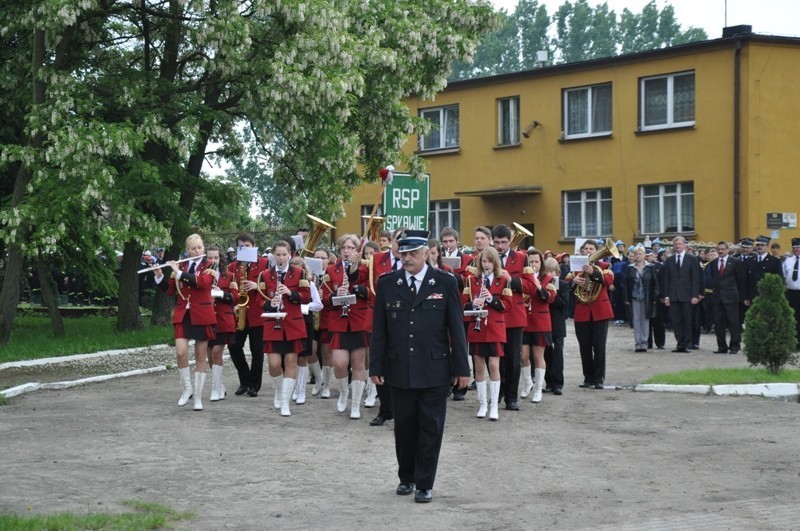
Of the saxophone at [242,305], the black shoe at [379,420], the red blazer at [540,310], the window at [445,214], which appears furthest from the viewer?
the window at [445,214]

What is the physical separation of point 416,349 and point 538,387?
594 cm

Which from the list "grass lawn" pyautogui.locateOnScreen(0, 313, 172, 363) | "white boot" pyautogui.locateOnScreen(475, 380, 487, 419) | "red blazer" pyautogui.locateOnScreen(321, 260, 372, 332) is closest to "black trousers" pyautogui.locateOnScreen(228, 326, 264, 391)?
"red blazer" pyautogui.locateOnScreen(321, 260, 372, 332)

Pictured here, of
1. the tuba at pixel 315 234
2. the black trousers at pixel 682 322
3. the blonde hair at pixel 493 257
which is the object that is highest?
the tuba at pixel 315 234

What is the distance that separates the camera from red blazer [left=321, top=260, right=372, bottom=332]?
13375mm

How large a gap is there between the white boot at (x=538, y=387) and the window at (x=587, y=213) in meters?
22.6

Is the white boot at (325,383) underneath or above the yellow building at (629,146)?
underneath

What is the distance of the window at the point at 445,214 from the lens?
134ft

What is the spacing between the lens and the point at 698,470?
9750mm

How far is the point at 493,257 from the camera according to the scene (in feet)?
43.4

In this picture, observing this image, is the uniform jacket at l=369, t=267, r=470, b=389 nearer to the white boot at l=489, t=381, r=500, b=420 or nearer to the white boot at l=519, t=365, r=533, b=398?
the white boot at l=489, t=381, r=500, b=420

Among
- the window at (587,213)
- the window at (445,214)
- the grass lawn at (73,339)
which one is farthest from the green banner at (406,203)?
the window at (445,214)

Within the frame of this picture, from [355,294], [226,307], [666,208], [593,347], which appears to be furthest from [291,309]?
[666,208]

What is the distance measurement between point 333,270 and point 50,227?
334 inches

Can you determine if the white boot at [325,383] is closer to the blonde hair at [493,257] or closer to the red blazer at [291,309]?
the red blazer at [291,309]
